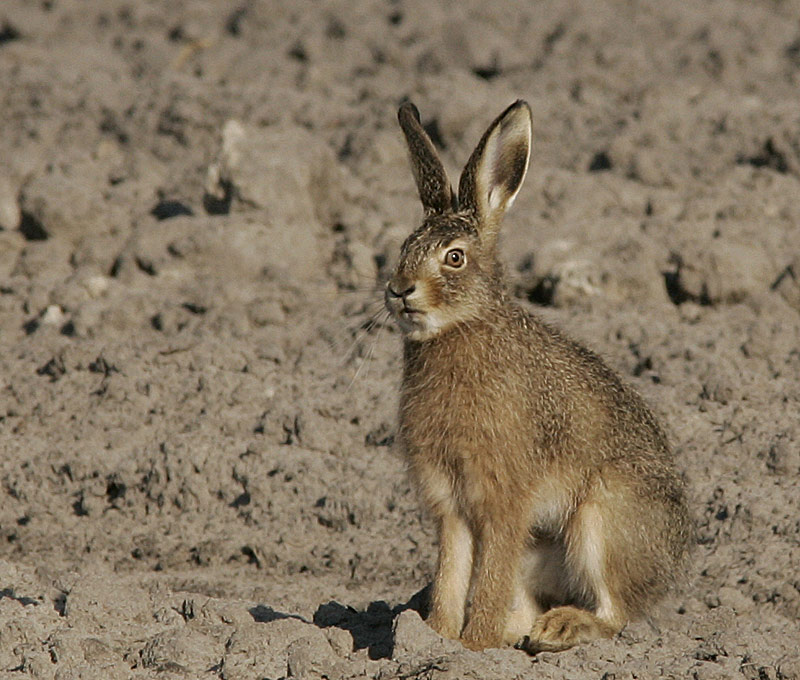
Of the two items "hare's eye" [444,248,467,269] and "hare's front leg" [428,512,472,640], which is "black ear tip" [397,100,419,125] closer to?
"hare's eye" [444,248,467,269]

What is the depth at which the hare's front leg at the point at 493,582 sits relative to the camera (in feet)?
17.7

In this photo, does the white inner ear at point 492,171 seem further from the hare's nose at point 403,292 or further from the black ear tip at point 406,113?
the hare's nose at point 403,292

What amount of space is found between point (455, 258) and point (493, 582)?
1251 millimetres

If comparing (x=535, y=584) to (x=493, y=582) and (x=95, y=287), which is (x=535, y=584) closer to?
(x=493, y=582)

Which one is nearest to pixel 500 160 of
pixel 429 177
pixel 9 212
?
pixel 429 177

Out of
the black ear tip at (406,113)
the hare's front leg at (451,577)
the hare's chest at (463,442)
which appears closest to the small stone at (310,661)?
the hare's front leg at (451,577)

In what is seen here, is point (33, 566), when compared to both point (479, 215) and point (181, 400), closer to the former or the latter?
point (181, 400)

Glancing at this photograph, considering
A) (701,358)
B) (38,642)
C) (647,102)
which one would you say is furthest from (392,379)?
(647,102)

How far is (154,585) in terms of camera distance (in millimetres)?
6254

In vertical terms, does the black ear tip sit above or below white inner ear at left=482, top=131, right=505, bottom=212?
above

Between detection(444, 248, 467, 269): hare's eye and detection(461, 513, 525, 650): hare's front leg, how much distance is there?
3.23 ft

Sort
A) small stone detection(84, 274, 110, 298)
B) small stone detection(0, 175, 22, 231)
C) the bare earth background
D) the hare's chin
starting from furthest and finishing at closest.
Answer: small stone detection(0, 175, 22, 231) < small stone detection(84, 274, 110, 298) < the bare earth background < the hare's chin

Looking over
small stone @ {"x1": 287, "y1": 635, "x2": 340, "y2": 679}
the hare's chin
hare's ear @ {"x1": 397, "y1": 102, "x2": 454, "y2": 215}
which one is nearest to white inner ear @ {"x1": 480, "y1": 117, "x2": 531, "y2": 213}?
hare's ear @ {"x1": 397, "y1": 102, "x2": 454, "y2": 215}

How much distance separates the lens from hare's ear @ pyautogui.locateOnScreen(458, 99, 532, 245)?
5.80 meters
